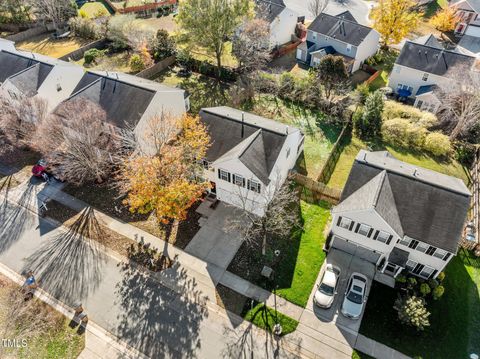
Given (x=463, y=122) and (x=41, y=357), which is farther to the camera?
(x=463, y=122)

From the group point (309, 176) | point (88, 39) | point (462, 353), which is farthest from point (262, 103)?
point (88, 39)

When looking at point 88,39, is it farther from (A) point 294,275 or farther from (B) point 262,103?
(A) point 294,275

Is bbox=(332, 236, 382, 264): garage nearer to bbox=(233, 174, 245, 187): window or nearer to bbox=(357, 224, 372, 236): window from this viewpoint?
bbox=(357, 224, 372, 236): window

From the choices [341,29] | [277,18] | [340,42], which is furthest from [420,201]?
[277,18]

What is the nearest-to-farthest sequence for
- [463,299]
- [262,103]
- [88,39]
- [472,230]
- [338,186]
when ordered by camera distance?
1. [463,299]
2. [472,230]
3. [338,186]
4. [262,103]
5. [88,39]

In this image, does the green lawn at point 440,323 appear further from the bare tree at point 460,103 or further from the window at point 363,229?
the bare tree at point 460,103

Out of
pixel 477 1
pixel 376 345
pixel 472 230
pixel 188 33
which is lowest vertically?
pixel 376 345

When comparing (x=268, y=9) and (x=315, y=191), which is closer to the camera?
(x=315, y=191)

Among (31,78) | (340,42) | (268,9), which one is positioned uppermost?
(268,9)

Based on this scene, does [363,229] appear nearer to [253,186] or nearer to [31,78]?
[253,186]
